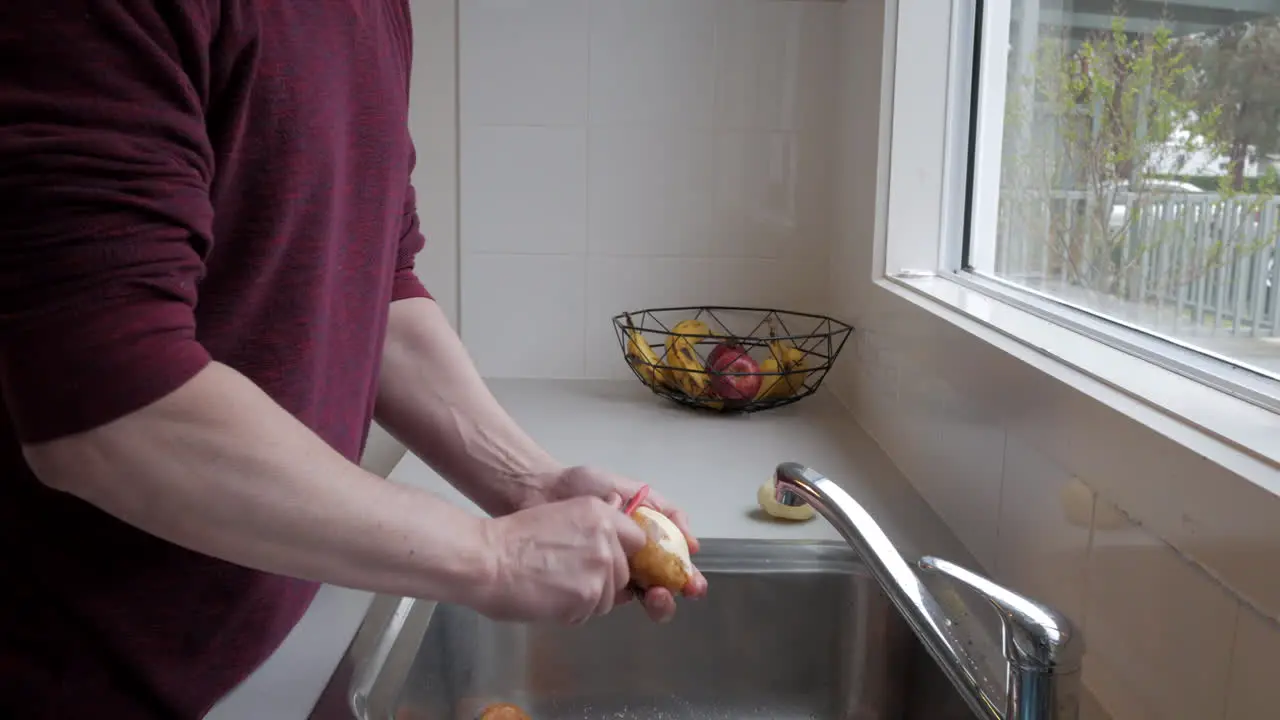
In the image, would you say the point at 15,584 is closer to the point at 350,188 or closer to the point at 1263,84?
the point at 350,188

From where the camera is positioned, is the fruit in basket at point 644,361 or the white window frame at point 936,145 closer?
the white window frame at point 936,145

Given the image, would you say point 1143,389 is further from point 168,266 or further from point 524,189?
point 524,189

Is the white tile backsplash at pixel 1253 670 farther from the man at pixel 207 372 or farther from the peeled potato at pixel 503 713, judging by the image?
the peeled potato at pixel 503 713

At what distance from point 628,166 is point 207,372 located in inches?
51.8

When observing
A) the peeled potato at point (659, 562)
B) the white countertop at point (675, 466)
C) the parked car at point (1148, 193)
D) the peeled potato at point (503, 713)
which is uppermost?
the parked car at point (1148, 193)

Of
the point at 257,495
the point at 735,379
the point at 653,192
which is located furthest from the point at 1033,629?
the point at 653,192

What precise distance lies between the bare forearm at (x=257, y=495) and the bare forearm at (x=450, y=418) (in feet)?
0.98

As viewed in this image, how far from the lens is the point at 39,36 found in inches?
20.4

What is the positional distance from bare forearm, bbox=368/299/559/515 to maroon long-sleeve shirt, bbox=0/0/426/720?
84 millimetres

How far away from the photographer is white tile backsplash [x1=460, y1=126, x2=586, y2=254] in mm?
1837

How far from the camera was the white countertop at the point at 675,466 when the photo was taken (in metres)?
0.88

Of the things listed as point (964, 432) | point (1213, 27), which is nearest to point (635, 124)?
point (964, 432)

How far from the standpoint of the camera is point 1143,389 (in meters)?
A: 0.81

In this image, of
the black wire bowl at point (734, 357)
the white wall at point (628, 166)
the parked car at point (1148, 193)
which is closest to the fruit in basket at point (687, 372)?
the black wire bowl at point (734, 357)
